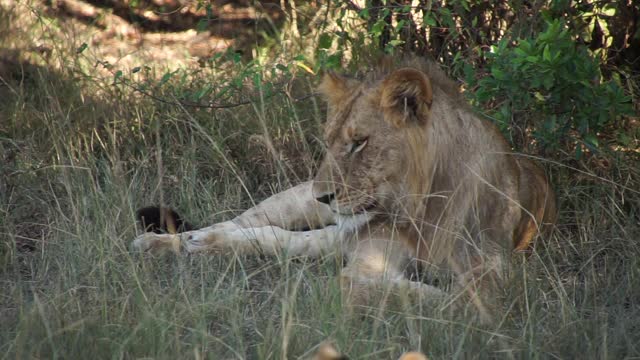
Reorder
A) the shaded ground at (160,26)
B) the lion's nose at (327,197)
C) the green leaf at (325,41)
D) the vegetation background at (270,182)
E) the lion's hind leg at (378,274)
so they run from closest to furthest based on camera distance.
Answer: the vegetation background at (270,182), the lion's hind leg at (378,274), the lion's nose at (327,197), the green leaf at (325,41), the shaded ground at (160,26)

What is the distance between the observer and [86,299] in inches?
117

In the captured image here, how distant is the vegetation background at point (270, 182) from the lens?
266 cm

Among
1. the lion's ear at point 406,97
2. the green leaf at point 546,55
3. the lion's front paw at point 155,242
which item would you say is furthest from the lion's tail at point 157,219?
the green leaf at point 546,55

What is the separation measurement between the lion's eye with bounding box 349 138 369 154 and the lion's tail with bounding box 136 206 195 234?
0.83m

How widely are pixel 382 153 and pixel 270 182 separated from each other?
1.43 metres

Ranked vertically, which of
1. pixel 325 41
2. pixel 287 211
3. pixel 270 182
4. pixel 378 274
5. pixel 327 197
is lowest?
pixel 270 182

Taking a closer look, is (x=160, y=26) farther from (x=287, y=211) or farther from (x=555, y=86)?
(x=555, y=86)

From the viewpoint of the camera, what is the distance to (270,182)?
4.56 metres

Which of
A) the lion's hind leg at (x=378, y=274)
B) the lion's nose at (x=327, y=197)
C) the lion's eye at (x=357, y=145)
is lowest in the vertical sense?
the lion's hind leg at (x=378, y=274)

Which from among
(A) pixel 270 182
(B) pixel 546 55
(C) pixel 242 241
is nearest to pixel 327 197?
(C) pixel 242 241

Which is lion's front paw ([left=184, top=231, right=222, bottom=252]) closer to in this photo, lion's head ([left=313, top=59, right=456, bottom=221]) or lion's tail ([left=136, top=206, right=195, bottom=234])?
lion's tail ([left=136, top=206, right=195, bottom=234])

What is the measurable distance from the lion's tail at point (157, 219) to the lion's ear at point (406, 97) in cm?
99

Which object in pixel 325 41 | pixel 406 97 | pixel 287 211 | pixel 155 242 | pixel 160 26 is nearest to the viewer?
pixel 406 97

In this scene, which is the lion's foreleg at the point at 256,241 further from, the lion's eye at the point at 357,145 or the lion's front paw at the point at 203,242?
the lion's eye at the point at 357,145
